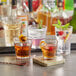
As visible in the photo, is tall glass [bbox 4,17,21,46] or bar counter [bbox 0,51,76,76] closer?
bar counter [bbox 0,51,76,76]

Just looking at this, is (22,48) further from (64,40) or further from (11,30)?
(11,30)

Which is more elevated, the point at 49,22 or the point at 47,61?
the point at 49,22

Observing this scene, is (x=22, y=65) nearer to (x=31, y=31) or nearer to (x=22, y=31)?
(x=31, y=31)

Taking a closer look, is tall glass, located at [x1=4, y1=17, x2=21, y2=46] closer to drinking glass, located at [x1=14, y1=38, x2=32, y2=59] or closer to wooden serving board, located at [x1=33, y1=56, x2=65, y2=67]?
drinking glass, located at [x1=14, y1=38, x2=32, y2=59]

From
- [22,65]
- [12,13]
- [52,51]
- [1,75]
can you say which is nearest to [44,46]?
[52,51]

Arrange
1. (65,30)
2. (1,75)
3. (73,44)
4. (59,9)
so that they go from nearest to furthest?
(1,75), (65,30), (73,44), (59,9)

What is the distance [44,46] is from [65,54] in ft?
0.81

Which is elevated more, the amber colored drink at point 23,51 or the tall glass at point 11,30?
the tall glass at point 11,30

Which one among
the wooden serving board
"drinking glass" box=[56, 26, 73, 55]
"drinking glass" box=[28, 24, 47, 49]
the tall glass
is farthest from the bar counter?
the tall glass

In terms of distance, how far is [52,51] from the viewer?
4.50ft

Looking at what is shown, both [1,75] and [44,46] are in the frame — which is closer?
[1,75]

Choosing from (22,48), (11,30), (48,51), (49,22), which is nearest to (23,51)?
(22,48)

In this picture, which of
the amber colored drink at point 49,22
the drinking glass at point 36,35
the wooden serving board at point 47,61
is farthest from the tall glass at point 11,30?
the wooden serving board at point 47,61

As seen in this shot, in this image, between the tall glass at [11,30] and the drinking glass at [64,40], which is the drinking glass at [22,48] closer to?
the drinking glass at [64,40]
